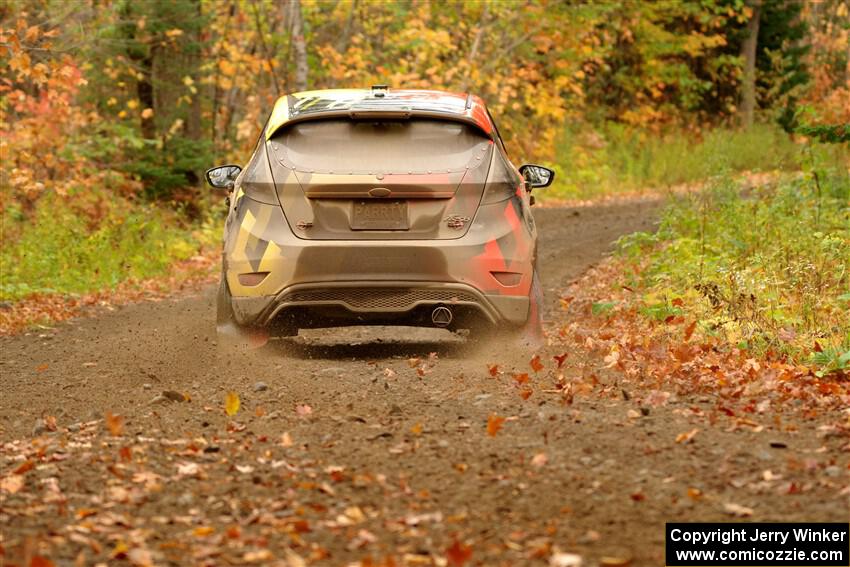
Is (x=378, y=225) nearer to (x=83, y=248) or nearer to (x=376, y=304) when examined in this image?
(x=376, y=304)

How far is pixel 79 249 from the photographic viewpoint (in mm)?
16656

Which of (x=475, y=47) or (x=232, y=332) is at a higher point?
(x=475, y=47)

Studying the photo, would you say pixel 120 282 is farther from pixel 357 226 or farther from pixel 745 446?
pixel 745 446

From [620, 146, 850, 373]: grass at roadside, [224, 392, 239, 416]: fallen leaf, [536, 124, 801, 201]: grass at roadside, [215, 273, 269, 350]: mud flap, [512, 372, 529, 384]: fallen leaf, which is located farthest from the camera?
[536, 124, 801, 201]: grass at roadside

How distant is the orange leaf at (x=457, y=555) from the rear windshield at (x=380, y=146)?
4077 millimetres

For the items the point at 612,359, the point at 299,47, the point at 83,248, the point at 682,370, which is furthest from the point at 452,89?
the point at 682,370

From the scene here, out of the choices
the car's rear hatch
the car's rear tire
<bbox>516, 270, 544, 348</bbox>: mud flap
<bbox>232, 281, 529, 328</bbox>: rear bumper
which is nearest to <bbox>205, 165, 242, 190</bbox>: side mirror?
the car's rear hatch

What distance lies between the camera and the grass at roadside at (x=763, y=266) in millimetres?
8680

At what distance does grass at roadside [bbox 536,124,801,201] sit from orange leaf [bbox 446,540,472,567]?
2353 centimetres

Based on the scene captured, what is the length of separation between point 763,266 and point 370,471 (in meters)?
5.88

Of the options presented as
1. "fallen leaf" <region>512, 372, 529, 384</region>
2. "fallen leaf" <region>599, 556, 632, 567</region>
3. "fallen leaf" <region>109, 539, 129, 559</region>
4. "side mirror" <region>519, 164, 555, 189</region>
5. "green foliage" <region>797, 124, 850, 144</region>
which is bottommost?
"fallen leaf" <region>512, 372, 529, 384</region>

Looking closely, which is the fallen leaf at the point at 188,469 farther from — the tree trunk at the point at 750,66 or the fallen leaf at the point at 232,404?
the tree trunk at the point at 750,66

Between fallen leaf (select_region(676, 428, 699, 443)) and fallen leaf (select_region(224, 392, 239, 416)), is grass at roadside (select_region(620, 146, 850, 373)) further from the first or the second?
fallen leaf (select_region(224, 392, 239, 416))

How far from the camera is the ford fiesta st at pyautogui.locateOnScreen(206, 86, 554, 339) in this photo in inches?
318
